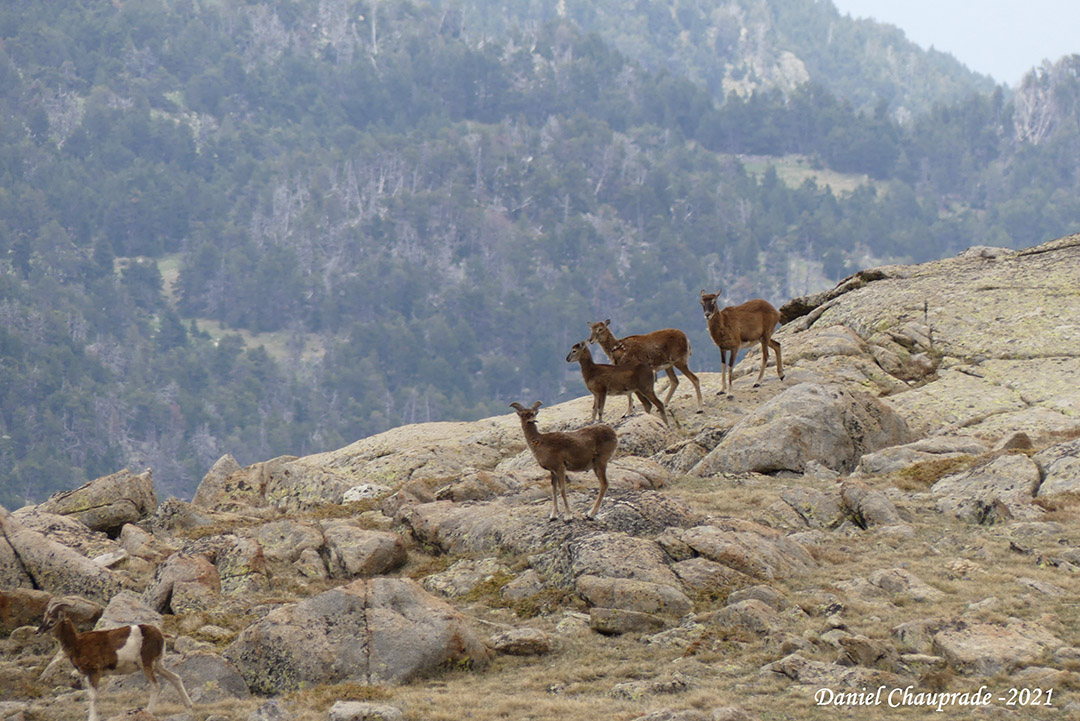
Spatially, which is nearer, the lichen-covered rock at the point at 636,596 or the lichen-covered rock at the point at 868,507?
the lichen-covered rock at the point at 636,596

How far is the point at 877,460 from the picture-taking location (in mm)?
26016

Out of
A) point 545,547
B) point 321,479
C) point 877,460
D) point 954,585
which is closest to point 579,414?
point 321,479

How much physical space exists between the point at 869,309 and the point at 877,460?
48.1 feet

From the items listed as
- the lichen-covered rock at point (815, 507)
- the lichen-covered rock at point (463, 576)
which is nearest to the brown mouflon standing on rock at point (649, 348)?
the lichen-covered rock at point (815, 507)

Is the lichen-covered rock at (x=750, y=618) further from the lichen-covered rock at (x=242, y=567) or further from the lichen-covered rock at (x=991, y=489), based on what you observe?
the lichen-covered rock at (x=242, y=567)

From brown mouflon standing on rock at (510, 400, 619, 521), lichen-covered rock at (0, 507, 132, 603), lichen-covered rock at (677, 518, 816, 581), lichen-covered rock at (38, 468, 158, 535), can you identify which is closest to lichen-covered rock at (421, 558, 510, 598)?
brown mouflon standing on rock at (510, 400, 619, 521)

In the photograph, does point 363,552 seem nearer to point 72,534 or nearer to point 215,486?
point 72,534

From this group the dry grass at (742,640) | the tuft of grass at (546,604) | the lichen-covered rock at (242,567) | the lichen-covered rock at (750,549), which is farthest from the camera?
the lichen-covered rock at (242,567)

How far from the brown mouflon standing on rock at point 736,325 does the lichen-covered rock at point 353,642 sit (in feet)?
50.6

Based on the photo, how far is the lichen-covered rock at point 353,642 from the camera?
51.9 feet

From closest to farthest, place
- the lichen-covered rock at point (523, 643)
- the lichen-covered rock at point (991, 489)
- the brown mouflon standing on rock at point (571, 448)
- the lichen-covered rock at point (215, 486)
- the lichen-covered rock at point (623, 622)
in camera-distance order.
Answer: the lichen-covered rock at point (523, 643) → the lichen-covered rock at point (623, 622) → the brown mouflon standing on rock at point (571, 448) → the lichen-covered rock at point (991, 489) → the lichen-covered rock at point (215, 486)

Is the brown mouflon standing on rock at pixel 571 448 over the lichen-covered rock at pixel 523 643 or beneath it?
over

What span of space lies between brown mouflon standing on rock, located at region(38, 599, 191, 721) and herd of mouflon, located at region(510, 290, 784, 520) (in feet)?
22.9

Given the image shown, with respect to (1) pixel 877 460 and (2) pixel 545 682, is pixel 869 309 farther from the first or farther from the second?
(2) pixel 545 682
